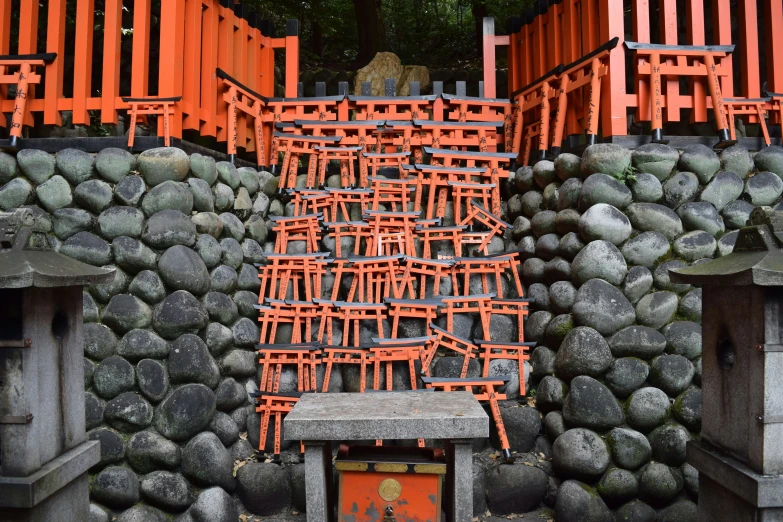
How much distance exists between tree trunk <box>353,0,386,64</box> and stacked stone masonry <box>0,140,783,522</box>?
24.8ft

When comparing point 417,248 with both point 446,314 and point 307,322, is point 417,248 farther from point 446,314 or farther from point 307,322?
point 307,322

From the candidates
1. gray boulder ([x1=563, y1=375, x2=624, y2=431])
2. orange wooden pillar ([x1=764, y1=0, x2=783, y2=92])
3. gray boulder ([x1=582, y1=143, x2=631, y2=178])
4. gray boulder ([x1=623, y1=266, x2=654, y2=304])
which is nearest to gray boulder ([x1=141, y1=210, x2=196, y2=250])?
gray boulder ([x1=563, y1=375, x2=624, y2=431])

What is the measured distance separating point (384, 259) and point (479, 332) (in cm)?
143

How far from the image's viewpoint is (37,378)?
3.82 metres

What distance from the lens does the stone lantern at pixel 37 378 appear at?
3.66 metres

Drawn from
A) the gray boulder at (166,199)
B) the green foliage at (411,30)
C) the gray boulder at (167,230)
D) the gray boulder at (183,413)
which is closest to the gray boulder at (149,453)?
the gray boulder at (183,413)

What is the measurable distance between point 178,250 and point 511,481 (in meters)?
4.19

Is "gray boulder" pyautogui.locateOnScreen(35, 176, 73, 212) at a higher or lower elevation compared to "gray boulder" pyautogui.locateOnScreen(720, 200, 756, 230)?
higher

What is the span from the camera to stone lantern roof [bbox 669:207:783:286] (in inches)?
144

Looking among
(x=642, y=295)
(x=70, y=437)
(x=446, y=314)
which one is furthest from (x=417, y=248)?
(x=70, y=437)

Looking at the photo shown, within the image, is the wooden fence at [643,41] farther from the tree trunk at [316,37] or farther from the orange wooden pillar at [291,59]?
the tree trunk at [316,37]

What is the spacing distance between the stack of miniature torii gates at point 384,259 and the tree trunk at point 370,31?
504 centimetres

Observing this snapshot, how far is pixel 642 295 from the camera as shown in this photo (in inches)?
254

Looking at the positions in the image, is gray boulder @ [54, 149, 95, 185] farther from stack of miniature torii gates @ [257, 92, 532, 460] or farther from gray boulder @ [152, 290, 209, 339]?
stack of miniature torii gates @ [257, 92, 532, 460]
